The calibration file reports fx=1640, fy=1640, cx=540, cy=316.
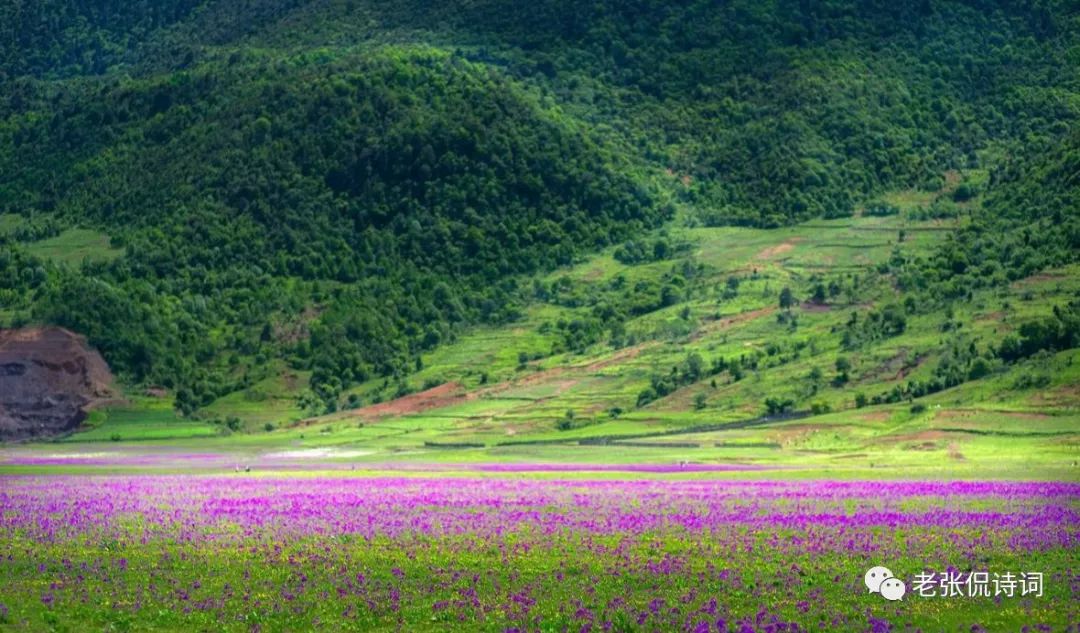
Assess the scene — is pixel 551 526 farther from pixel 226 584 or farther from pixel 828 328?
pixel 828 328

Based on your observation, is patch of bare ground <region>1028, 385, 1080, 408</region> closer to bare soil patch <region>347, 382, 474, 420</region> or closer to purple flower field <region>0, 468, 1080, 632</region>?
purple flower field <region>0, 468, 1080, 632</region>

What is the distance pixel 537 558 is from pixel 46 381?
110 meters

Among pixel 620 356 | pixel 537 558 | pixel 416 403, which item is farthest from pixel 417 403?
pixel 537 558

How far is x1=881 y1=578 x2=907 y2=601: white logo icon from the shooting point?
121ft

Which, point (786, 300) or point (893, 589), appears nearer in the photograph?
point (893, 589)

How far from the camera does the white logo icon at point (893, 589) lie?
36938 millimetres

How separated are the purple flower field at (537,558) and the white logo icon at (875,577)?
Result: 31 cm

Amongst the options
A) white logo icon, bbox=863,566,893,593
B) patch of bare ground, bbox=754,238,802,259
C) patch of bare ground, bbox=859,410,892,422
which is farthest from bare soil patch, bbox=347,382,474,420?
white logo icon, bbox=863,566,893,593

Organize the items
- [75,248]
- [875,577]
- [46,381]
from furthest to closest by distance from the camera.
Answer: [75,248]
[46,381]
[875,577]

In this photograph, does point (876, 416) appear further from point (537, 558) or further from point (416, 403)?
point (537, 558)

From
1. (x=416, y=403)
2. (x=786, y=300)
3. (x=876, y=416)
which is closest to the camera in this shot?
(x=876, y=416)

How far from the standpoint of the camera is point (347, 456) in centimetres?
10594

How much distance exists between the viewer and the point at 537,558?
4322 centimetres

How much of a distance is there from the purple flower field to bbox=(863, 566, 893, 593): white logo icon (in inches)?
12.2
